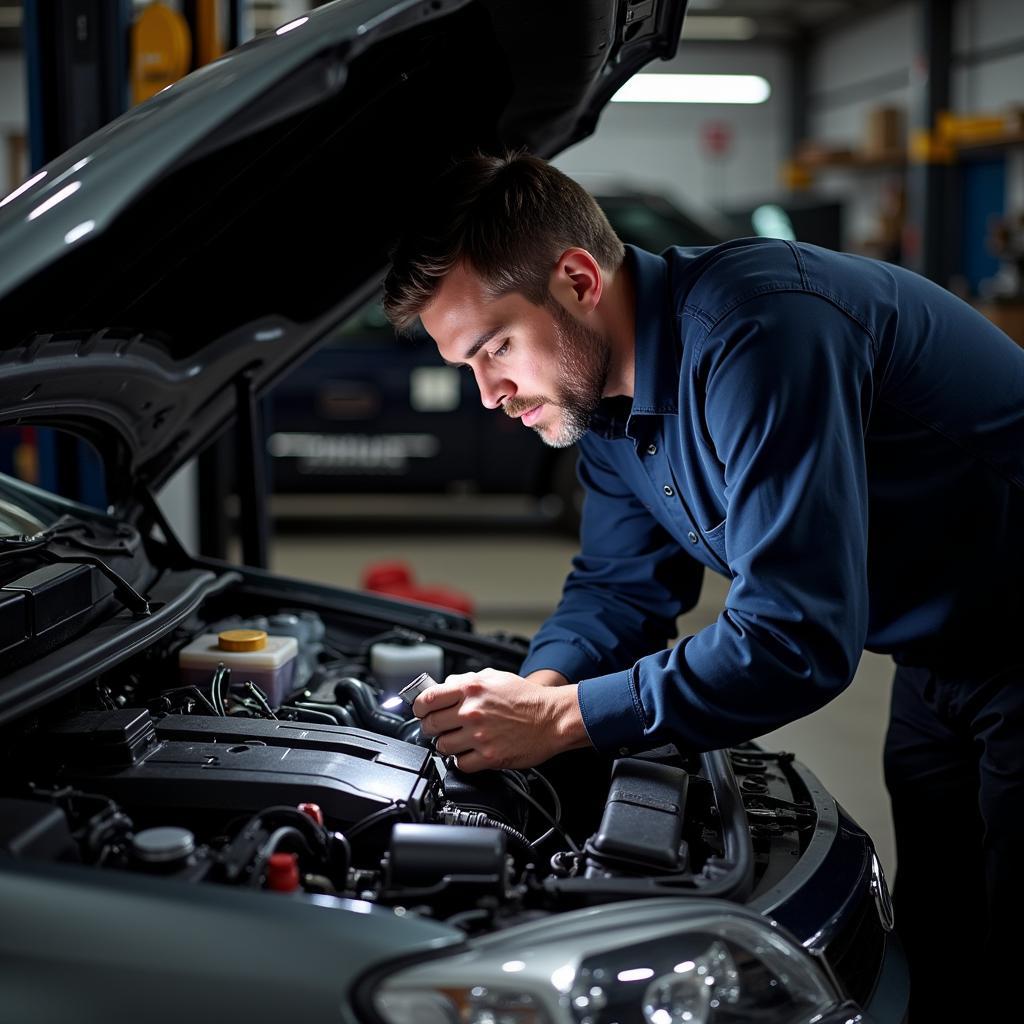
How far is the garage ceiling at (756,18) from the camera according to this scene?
10781mm

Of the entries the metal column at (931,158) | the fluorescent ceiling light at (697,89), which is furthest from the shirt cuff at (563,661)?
the fluorescent ceiling light at (697,89)

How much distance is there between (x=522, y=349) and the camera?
1.47m

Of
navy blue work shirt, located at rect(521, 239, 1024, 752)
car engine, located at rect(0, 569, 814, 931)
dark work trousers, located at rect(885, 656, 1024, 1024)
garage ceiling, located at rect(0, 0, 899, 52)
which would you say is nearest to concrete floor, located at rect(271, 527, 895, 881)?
dark work trousers, located at rect(885, 656, 1024, 1024)

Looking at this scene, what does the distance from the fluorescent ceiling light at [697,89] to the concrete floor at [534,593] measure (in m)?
7.26

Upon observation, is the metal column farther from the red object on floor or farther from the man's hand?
the man's hand

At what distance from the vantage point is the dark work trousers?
155 cm

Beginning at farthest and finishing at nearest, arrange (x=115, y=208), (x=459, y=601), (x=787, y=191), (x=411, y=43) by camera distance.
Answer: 1. (x=787, y=191)
2. (x=459, y=601)
3. (x=411, y=43)
4. (x=115, y=208)

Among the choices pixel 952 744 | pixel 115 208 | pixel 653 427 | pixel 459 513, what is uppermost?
pixel 115 208

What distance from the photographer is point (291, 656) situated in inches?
68.8

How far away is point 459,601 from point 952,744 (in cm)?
256

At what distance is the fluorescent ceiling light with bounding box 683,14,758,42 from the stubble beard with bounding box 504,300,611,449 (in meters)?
10.6

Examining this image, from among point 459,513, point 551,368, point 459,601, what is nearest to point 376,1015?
point 551,368

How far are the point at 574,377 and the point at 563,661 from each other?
41 cm

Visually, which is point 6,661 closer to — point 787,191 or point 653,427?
point 653,427
